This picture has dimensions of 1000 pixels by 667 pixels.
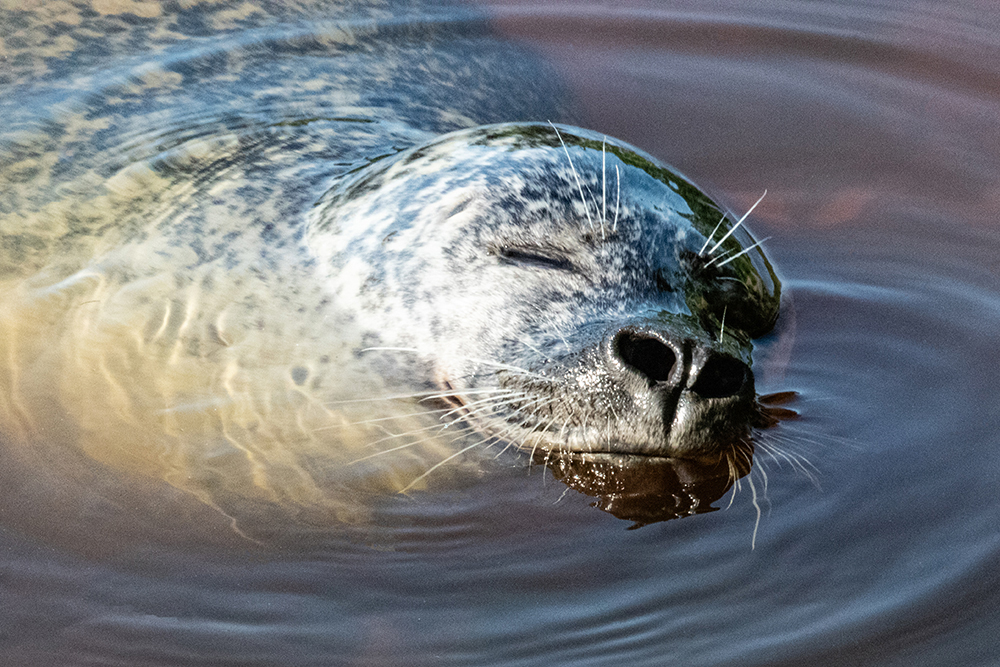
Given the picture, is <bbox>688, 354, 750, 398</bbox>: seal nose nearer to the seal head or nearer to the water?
the seal head

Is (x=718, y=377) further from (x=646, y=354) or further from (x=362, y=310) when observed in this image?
(x=362, y=310)

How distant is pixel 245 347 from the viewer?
2666mm

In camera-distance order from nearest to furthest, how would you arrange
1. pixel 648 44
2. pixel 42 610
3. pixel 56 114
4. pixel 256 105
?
pixel 42 610
pixel 56 114
pixel 256 105
pixel 648 44

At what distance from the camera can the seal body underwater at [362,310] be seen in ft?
8.05

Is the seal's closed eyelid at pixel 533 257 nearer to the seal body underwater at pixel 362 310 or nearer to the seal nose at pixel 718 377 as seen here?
the seal body underwater at pixel 362 310

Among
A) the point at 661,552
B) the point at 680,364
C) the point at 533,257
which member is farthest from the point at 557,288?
the point at 661,552

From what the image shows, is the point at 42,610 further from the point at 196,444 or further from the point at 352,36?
the point at 352,36

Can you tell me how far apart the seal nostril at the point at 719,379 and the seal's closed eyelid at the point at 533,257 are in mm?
514

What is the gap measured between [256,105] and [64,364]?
1.26 m

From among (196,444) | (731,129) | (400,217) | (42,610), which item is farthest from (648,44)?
(42,610)

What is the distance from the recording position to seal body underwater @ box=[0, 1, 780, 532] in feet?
8.05

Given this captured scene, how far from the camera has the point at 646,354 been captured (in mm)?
2387

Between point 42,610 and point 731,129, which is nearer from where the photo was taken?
point 42,610

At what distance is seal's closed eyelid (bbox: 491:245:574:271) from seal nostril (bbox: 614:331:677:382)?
367 millimetres
